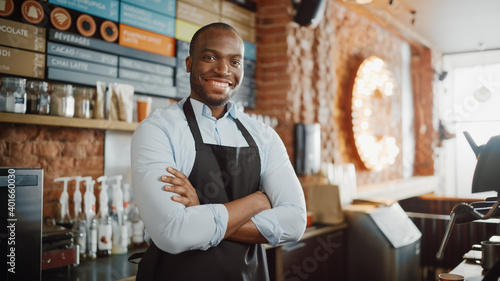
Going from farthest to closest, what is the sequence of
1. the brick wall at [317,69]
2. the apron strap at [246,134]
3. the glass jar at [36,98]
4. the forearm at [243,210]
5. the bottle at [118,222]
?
the brick wall at [317,69] < the bottle at [118,222] < the glass jar at [36,98] < the apron strap at [246,134] < the forearm at [243,210]

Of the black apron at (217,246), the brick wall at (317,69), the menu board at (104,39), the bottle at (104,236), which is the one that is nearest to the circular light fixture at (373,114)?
the brick wall at (317,69)

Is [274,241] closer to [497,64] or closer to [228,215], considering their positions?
[228,215]

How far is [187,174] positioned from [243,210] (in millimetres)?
225

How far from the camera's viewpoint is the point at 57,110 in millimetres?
2160

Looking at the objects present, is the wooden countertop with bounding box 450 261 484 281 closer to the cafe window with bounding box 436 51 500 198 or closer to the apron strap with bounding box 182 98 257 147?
the apron strap with bounding box 182 98 257 147

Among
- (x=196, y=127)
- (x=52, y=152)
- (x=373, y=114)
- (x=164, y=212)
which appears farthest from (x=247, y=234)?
(x=373, y=114)

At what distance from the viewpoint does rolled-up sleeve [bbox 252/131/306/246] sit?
1520 mm

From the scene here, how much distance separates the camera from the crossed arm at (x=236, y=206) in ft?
4.58

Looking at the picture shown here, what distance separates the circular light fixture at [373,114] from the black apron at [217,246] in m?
3.27

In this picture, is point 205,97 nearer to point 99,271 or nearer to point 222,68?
point 222,68

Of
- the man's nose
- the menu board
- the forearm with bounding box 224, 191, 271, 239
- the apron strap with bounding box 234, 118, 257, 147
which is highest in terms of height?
the menu board

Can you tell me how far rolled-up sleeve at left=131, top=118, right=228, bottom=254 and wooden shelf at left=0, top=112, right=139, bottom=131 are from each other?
82cm

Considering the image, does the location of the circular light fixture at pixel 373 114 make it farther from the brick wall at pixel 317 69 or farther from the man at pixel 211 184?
the man at pixel 211 184

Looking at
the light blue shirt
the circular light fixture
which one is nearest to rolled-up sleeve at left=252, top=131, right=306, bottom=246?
the light blue shirt
